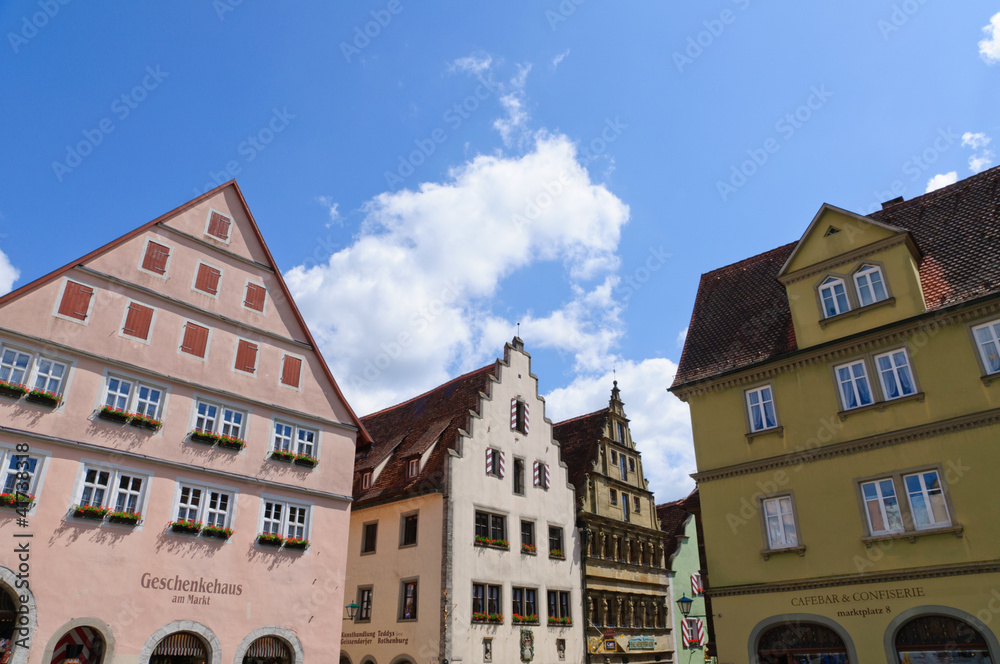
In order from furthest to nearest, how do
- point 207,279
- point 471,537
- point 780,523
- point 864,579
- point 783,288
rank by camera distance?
point 471,537
point 783,288
point 207,279
point 780,523
point 864,579

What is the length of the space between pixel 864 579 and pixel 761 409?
5.19m

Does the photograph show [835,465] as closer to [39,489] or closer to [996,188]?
[996,188]

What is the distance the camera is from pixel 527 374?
3344 cm

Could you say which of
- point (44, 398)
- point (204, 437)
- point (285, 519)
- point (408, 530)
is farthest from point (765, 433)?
point (44, 398)

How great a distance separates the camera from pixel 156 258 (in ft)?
68.8

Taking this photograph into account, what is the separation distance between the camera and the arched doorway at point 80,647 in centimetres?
1625

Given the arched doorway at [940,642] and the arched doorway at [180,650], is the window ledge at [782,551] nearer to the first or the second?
the arched doorway at [940,642]

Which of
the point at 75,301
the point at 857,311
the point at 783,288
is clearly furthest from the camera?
the point at 783,288

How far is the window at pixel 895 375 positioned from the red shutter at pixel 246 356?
1856cm

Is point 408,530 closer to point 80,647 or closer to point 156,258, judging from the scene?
point 80,647

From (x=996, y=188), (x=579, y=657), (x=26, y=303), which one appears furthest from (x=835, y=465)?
(x=26, y=303)

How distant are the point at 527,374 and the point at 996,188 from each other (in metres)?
20.0

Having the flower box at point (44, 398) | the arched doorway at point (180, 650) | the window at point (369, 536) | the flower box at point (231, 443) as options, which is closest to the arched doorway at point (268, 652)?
the arched doorway at point (180, 650)

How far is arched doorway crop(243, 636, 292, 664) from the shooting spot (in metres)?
19.4
